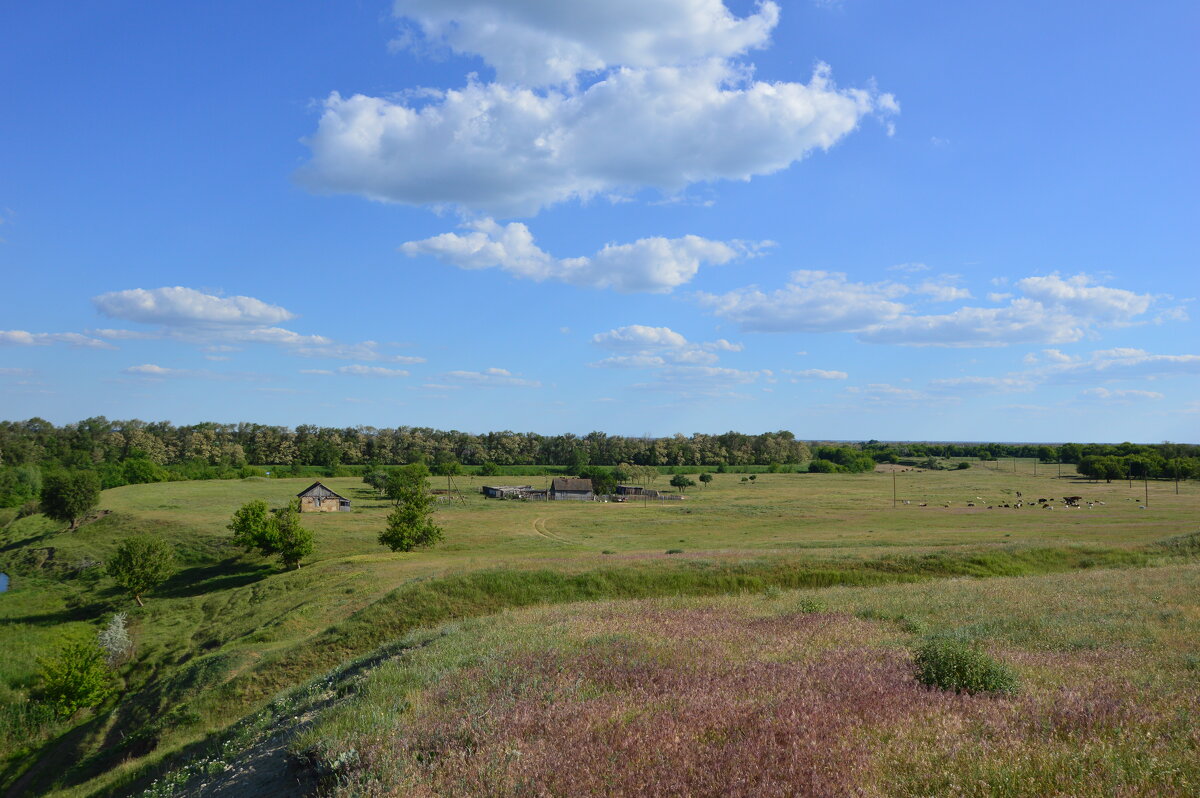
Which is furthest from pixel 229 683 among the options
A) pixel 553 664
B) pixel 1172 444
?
pixel 1172 444

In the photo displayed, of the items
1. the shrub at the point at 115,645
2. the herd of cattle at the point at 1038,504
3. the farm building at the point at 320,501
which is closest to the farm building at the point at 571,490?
the farm building at the point at 320,501

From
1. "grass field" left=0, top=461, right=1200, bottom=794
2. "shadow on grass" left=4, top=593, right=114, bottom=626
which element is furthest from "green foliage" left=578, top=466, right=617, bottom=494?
"shadow on grass" left=4, top=593, right=114, bottom=626

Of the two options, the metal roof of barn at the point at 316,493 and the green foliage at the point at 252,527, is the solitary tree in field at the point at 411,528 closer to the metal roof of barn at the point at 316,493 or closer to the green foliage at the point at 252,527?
the green foliage at the point at 252,527

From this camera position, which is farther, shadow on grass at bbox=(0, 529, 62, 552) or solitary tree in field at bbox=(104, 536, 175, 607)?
shadow on grass at bbox=(0, 529, 62, 552)

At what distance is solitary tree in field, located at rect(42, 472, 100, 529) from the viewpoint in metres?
81.6

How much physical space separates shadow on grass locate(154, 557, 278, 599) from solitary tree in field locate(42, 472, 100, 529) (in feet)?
107

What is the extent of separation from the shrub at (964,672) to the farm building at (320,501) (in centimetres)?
10110

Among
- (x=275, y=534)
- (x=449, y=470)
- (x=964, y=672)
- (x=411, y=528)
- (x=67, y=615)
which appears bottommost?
(x=67, y=615)

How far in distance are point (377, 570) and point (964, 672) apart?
42.1 metres

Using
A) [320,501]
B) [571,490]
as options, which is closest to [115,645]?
[320,501]

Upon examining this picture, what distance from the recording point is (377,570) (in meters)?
43.8

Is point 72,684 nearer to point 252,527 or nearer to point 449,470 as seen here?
point 252,527

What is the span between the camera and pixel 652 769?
5379 millimetres

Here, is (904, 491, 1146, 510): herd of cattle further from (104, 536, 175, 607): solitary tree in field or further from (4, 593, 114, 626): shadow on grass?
(4, 593, 114, 626): shadow on grass
